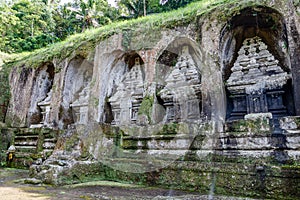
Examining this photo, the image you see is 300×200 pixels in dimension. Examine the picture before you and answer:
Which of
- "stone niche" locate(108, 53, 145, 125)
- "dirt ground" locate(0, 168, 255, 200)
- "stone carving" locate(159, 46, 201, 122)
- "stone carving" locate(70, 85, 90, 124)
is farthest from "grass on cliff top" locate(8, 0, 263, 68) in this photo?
"dirt ground" locate(0, 168, 255, 200)

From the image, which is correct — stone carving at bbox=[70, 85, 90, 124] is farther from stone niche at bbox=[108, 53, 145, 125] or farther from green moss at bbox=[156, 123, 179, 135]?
green moss at bbox=[156, 123, 179, 135]

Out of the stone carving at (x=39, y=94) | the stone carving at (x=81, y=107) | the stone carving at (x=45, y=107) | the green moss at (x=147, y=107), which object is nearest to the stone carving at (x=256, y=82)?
the green moss at (x=147, y=107)

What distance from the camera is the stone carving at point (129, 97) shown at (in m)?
9.60

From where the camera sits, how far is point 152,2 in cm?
2441

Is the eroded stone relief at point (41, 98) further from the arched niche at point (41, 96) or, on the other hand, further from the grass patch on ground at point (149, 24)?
the grass patch on ground at point (149, 24)

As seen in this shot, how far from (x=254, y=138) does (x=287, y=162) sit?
2.21 ft

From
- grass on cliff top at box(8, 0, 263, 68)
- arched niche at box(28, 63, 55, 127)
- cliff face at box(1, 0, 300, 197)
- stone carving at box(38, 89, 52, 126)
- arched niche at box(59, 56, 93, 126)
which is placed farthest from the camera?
arched niche at box(28, 63, 55, 127)

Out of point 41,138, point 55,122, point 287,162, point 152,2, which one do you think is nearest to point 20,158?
point 41,138

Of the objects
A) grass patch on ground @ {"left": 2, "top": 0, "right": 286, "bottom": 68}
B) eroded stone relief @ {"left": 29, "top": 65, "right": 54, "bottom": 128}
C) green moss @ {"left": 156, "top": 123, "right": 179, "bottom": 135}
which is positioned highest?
grass patch on ground @ {"left": 2, "top": 0, "right": 286, "bottom": 68}

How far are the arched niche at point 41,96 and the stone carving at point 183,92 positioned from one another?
6.27 metres

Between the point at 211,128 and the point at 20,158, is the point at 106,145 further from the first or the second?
the point at 20,158

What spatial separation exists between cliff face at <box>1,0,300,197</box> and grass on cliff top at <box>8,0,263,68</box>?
17 centimetres

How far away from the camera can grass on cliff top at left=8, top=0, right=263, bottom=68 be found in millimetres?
8250

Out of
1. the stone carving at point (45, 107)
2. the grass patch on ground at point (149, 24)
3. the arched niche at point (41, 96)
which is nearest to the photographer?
the grass patch on ground at point (149, 24)
